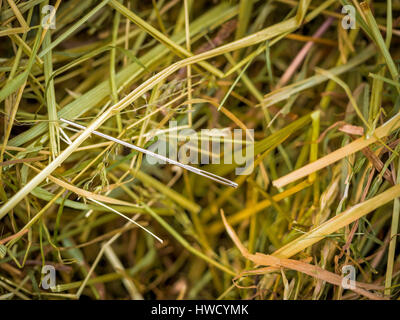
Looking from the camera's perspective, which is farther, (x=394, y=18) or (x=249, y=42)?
(x=394, y=18)

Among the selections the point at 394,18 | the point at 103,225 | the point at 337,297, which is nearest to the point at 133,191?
the point at 103,225

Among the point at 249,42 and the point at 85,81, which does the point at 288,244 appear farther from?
the point at 85,81

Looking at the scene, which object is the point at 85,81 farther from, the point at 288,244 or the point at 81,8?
the point at 288,244

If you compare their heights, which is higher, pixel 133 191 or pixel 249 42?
pixel 249 42

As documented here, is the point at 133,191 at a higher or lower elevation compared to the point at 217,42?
lower
